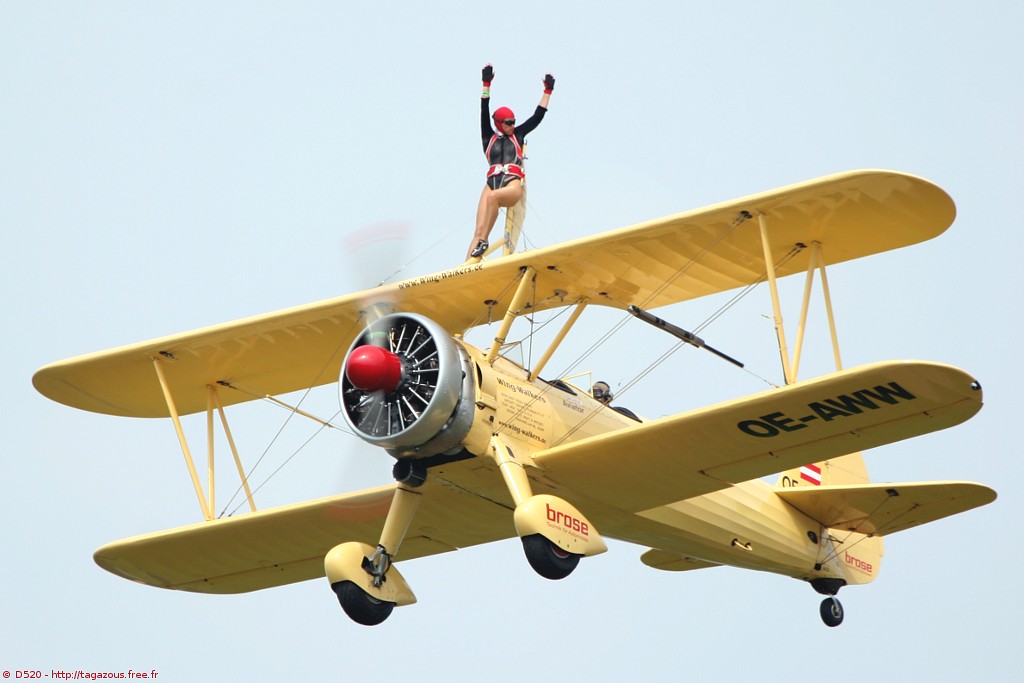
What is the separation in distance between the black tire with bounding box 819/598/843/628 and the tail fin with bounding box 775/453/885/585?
303mm

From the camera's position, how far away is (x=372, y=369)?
14328mm

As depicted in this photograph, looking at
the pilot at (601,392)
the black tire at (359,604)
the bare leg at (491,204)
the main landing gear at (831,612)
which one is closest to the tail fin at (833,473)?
the main landing gear at (831,612)

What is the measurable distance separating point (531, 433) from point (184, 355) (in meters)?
4.02

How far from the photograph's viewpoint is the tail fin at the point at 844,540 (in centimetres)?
1845

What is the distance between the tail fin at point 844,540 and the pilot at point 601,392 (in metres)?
2.53

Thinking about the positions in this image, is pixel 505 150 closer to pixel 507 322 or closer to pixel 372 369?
pixel 507 322

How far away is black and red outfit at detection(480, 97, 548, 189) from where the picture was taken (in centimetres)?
1661

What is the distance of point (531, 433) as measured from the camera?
1527 centimetres

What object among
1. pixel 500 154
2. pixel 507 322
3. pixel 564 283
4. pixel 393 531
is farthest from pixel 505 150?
pixel 393 531

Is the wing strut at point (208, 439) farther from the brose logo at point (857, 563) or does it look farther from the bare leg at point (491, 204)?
the brose logo at point (857, 563)

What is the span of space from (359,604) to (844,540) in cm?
581

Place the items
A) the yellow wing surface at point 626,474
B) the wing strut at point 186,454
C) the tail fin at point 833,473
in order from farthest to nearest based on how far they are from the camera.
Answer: the tail fin at point 833,473
the wing strut at point 186,454
the yellow wing surface at point 626,474

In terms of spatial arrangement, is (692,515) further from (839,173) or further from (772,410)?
(839,173)

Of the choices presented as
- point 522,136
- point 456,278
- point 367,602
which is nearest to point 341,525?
point 367,602
